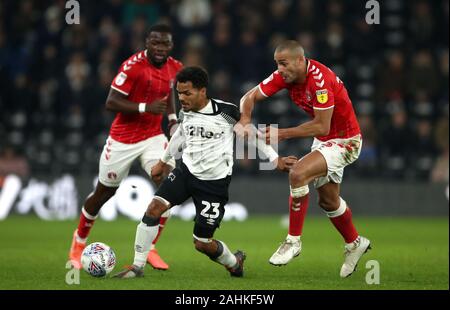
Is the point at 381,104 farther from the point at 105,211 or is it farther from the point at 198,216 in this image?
the point at 198,216

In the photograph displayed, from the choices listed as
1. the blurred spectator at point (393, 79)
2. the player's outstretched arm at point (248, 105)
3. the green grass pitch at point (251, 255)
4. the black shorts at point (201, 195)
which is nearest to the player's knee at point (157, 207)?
the black shorts at point (201, 195)

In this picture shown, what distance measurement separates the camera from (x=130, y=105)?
10.0 metres

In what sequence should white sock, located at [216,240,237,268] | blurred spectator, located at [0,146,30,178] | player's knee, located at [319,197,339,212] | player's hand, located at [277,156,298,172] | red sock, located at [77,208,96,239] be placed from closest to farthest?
player's hand, located at [277,156,298,172], white sock, located at [216,240,237,268], player's knee, located at [319,197,339,212], red sock, located at [77,208,96,239], blurred spectator, located at [0,146,30,178]

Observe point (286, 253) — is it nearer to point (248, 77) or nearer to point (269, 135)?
point (269, 135)

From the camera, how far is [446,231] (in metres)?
15.3

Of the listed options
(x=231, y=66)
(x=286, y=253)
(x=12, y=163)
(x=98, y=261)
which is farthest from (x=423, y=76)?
(x=98, y=261)

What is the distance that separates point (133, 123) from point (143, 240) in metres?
1.95

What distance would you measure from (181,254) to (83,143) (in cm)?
728

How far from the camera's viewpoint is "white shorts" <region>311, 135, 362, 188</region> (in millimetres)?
9203

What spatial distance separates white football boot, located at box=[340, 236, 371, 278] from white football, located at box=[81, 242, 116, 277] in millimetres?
2314

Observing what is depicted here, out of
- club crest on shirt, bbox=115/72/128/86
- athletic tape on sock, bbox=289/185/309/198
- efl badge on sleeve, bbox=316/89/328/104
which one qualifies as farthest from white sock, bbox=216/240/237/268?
club crest on shirt, bbox=115/72/128/86

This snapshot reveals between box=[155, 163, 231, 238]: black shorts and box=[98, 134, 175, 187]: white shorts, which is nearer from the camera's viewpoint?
box=[155, 163, 231, 238]: black shorts

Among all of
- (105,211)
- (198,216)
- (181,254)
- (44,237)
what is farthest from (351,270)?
(105,211)

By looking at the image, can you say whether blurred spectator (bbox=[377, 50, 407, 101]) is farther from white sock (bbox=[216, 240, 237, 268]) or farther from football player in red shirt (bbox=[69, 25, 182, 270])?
white sock (bbox=[216, 240, 237, 268])
